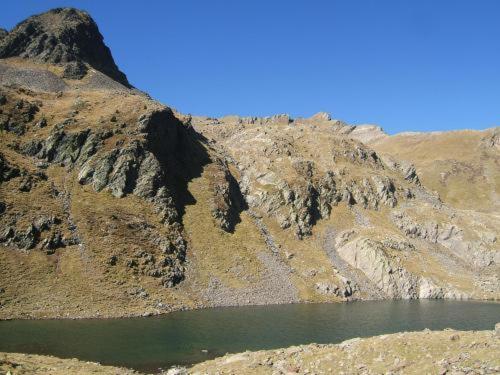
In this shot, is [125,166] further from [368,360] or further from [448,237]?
[448,237]

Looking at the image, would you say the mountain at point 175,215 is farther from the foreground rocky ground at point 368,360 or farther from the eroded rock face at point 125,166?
the foreground rocky ground at point 368,360

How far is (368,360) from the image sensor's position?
1501 inches

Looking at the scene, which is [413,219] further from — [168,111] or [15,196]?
[15,196]

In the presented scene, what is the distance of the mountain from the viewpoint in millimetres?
89938

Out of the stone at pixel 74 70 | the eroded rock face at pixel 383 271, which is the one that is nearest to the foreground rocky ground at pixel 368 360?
the eroded rock face at pixel 383 271

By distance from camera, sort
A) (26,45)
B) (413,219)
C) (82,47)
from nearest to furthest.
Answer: (413,219) → (26,45) → (82,47)

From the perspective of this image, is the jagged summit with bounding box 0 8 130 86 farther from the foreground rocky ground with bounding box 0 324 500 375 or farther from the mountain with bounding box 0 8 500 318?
the foreground rocky ground with bounding box 0 324 500 375

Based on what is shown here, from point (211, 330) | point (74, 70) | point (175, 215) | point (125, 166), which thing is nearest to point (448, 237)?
point (175, 215)

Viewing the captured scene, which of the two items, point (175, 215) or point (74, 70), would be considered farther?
point (74, 70)

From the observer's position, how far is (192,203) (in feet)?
421

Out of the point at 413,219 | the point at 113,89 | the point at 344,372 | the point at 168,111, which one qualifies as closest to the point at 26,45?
the point at 113,89

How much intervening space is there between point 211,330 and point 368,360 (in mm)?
38237

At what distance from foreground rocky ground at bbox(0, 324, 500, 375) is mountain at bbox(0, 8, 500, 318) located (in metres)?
39.8

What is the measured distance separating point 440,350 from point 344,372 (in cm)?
818
